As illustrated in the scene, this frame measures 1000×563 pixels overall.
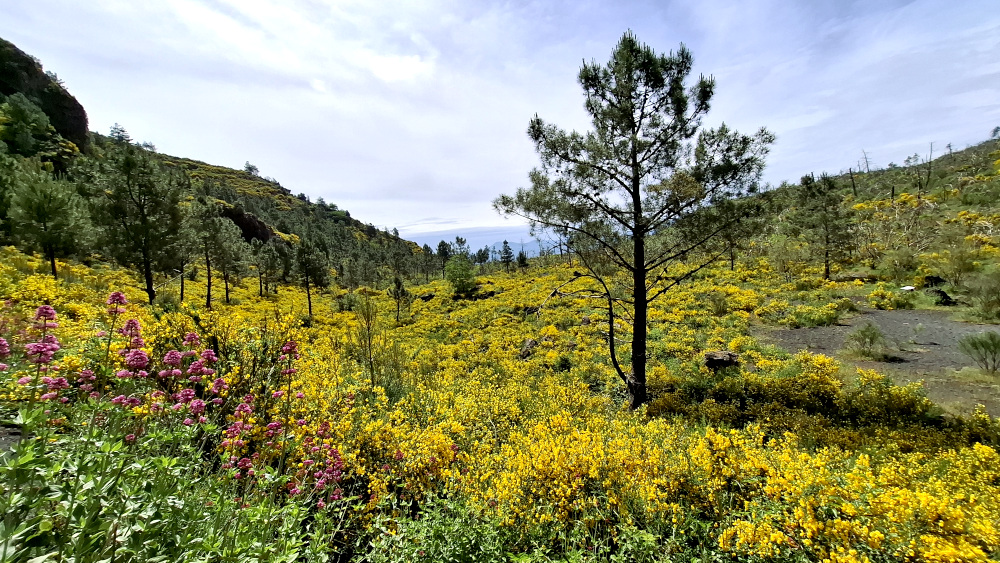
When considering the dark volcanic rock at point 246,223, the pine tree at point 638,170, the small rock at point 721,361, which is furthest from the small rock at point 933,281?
the dark volcanic rock at point 246,223

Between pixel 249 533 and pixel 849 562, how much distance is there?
4.36m

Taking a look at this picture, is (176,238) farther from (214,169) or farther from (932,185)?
(214,169)

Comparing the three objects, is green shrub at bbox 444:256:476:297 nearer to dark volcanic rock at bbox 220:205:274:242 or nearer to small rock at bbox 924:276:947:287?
small rock at bbox 924:276:947:287

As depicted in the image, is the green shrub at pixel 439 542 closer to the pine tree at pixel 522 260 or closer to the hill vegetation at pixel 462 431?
the hill vegetation at pixel 462 431

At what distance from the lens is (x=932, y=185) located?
1667 inches

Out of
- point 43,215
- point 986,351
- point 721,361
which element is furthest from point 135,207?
point 986,351

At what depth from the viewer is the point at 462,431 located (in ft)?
19.3

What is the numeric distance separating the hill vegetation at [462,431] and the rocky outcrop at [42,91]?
55490 mm

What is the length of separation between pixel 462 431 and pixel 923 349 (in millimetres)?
15842

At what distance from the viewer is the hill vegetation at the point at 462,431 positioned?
232cm

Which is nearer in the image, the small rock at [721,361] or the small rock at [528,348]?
the small rock at [721,361]

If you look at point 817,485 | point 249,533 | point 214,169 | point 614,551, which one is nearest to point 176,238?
point 249,533

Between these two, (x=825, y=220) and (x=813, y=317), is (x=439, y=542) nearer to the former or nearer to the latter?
(x=813, y=317)

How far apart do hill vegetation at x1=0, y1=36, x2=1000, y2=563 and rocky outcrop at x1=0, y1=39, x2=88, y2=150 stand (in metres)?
55.5
